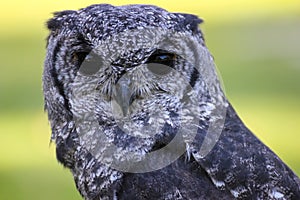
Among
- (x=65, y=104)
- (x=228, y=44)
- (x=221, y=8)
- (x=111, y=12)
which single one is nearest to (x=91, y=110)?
(x=65, y=104)

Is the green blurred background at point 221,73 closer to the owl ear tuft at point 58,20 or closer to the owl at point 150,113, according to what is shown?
the owl ear tuft at point 58,20

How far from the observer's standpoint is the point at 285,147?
9.38 metres

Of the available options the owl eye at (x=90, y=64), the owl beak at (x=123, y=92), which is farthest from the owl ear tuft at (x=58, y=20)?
the owl beak at (x=123, y=92)

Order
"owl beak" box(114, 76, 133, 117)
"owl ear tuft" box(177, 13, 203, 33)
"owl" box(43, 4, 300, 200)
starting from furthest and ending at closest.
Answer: "owl ear tuft" box(177, 13, 203, 33), "owl beak" box(114, 76, 133, 117), "owl" box(43, 4, 300, 200)

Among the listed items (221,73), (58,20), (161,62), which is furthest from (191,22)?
(221,73)

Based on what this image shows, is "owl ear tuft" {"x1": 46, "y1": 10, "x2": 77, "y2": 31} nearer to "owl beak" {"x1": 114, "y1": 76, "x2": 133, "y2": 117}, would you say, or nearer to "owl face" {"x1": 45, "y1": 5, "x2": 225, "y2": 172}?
"owl face" {"x1": 45, "y1": 5, "x2": 225, "y2": 172}

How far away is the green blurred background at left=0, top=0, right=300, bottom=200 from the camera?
916cm

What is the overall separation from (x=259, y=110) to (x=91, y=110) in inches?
228

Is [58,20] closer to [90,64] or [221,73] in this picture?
[90,64]

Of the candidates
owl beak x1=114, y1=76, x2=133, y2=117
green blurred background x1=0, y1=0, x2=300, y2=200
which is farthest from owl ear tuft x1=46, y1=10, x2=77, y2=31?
green blurred background x1=0, y1=0, x2=300, y2=200

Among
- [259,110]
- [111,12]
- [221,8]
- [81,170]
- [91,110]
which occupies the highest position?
[111,12]

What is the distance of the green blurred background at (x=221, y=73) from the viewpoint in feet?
30.1

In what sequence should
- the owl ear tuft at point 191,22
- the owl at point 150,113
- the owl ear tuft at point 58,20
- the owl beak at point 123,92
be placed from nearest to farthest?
the owl at point 150,113 → the owl beak at point 123,92 → the owl ear tuft at point 191,22 → the owl ear tuft at point 58,20

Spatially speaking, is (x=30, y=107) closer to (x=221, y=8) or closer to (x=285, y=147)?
(x=285, y=147)
